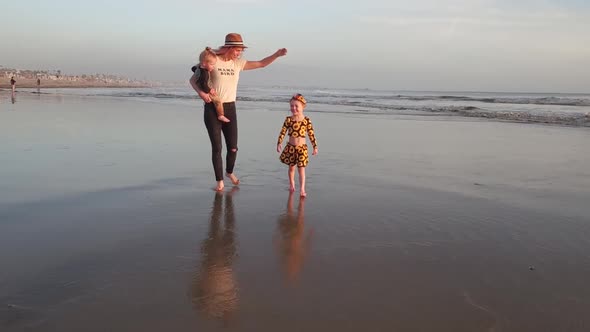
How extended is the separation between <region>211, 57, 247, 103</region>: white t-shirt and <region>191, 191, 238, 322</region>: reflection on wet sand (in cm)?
198

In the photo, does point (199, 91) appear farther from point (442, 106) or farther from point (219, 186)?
point (442, 106)

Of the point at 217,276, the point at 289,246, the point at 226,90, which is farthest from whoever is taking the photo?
the point at 226,90

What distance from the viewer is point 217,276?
3027 mm

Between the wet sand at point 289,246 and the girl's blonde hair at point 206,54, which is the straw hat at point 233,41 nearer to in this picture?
the girl's blonde hair at point 206,54

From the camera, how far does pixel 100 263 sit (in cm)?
316

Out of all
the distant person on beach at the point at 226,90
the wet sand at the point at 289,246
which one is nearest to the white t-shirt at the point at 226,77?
the distant person on beach at the point at 226,90

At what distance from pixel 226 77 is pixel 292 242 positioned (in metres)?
2.78

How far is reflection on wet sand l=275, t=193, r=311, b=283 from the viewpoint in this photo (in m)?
3.19

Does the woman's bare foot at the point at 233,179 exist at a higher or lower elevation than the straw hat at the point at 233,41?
lower

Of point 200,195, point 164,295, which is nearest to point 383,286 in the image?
point 164,295

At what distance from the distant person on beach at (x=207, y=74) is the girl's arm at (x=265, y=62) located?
21.7 inches

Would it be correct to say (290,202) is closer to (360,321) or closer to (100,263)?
(100,263)

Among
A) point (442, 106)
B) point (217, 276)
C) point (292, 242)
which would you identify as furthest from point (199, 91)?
point (442, 106)

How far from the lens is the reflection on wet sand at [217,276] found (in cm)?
259
